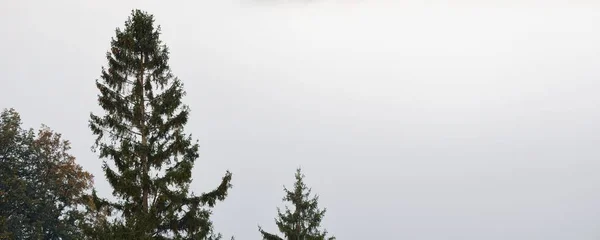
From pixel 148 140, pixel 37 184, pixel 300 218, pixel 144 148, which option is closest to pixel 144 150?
pixel 144 148

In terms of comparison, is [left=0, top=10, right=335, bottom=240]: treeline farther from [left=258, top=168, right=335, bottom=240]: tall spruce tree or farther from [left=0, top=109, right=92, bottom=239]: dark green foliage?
[left=0, top=109, right=92, bottom=239]: dark green foliage

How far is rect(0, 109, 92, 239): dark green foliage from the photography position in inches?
→ 1475

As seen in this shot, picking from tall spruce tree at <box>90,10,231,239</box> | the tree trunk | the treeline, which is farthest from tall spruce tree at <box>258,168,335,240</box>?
the tree trunk

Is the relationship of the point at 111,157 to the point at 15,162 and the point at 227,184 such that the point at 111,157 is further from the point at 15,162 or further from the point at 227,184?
the point at 15,162

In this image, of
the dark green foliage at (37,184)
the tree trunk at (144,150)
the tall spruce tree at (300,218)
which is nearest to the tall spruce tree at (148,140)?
the tree trunk at (144,150)

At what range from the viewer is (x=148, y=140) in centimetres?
2158

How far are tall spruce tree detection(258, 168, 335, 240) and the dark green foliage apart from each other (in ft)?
52.9

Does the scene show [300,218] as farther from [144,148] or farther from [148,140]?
[144,148]

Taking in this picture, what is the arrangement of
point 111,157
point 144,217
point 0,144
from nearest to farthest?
point 144,217 < point 111,157 < point 0,144

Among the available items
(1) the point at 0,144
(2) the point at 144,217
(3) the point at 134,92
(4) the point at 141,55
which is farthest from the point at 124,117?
(1) the point at 0,144

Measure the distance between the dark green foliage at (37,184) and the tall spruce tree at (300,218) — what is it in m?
16.1

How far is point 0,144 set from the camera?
3788 centimetres

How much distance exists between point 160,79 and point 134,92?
1.18m

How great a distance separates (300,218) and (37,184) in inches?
891
